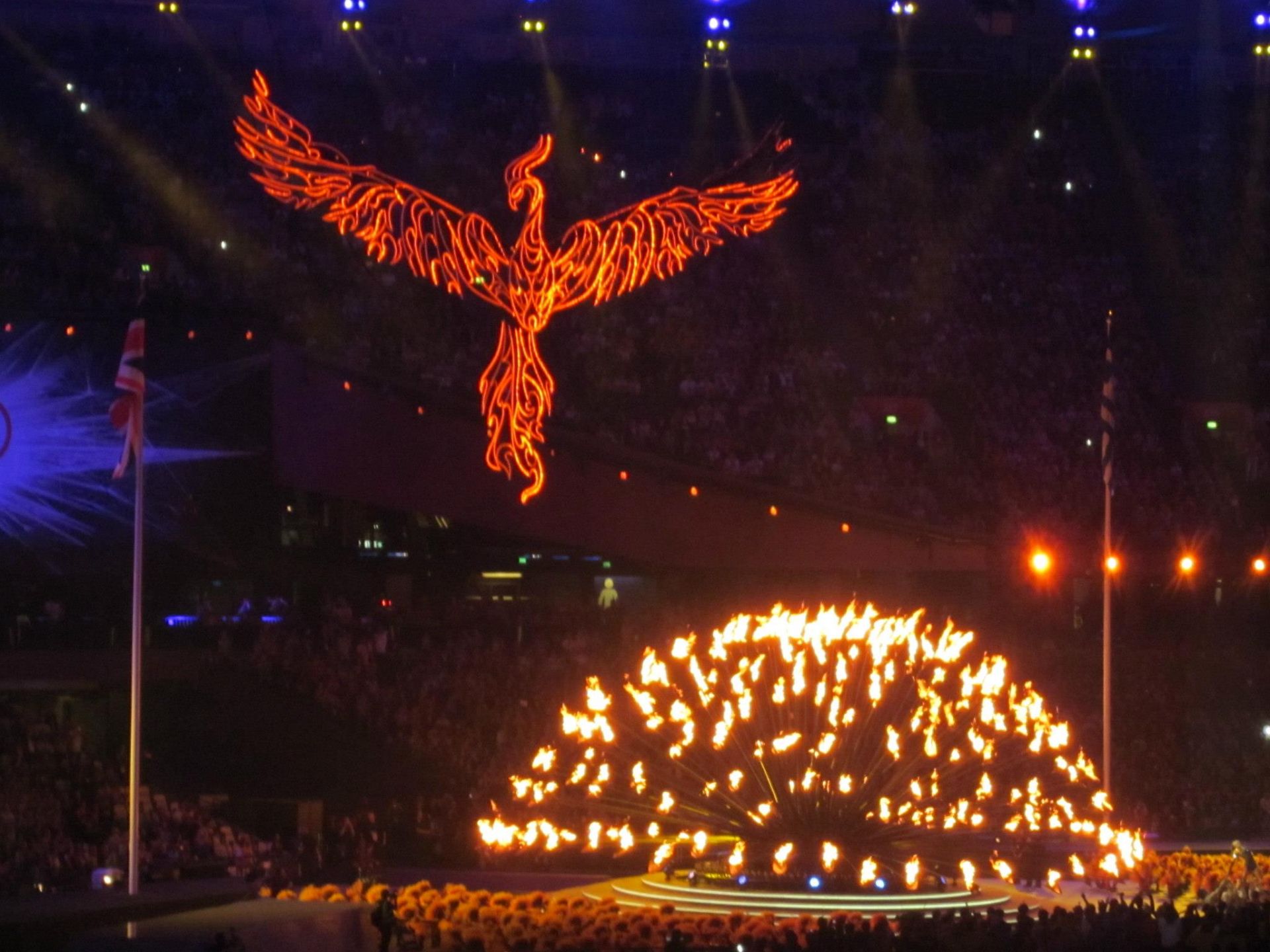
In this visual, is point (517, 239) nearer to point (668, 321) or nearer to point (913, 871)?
point (668, 321)

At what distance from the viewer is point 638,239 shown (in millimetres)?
33344

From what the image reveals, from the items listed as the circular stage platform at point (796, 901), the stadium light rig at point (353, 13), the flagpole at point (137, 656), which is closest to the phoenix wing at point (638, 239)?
the flagpole at point (137, 656)

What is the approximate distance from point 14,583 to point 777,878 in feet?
52.7

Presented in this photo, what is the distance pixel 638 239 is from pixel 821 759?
12.8 meters

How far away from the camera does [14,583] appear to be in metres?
33.9

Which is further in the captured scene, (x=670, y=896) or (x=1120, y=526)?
(x=1120, y=526)

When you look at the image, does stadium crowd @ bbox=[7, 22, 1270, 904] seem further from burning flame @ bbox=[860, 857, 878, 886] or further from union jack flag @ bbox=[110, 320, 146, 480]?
burning flame @ bbox=[860, 857, 878, 886]

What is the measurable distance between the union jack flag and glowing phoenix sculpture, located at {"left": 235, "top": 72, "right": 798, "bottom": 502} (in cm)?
859

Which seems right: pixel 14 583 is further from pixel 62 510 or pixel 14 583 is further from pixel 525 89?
pixel 525 89

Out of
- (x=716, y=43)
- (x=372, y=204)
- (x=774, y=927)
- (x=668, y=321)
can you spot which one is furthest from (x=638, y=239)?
(x=716, y=43)

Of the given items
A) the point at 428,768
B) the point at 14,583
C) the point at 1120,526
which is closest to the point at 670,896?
the point at 428,768

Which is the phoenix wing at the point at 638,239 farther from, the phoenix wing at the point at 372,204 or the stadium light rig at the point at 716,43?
the stadium light rig at the point at 716,43

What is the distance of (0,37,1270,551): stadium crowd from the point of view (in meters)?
38.5

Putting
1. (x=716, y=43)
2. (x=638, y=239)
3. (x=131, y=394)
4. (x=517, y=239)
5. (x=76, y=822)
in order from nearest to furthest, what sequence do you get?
(x=131, y=394)
(x=76, y=822)
(x=638, y=239)
(x=517, y=239)
(x=716, y=43)
